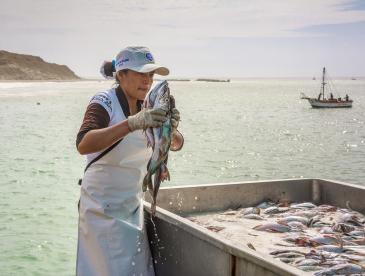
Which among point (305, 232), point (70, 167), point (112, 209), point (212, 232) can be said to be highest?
point (112, 209)

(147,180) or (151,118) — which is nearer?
(151,118)

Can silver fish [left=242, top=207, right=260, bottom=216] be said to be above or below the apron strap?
below

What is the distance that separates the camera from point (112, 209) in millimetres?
4234

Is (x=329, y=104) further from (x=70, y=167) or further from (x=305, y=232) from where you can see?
(x=305, y=232)

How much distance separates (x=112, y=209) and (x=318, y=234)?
299cm

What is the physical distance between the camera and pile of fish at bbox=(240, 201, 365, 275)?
17.4 feet

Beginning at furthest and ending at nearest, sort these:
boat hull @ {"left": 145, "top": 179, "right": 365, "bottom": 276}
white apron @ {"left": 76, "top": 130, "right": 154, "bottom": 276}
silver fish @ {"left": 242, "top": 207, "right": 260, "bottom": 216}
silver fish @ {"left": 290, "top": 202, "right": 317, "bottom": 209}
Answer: silver fish @ {"left": 290, "top": 202, "right": 317, "bottom": 209} → silver fish @ {"left": 242, "top": 207, "right": 260, "bottom": 216} → boat hull @ {"left": 145, "top": 179, "right": 365, "bottom": 276} → white apron @ {"left": 76, "top": 130, "right": 154, "bottom": 276}

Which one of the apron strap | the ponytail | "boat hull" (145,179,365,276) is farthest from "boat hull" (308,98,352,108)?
the apron strap

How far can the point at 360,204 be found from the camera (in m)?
7.41

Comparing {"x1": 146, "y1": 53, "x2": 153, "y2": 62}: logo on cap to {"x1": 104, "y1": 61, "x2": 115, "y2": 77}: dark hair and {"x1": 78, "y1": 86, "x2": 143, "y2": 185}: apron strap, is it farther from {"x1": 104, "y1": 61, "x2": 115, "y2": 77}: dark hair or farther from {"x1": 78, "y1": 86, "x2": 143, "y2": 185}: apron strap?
{"x1": 104, "y1": 61, "x2": 115, "y2": 77}: dark hair

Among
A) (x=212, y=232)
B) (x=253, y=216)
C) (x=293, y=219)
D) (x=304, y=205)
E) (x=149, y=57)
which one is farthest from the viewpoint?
(x=304, y=205)

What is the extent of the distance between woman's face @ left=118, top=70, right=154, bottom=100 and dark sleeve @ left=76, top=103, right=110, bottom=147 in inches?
10.5

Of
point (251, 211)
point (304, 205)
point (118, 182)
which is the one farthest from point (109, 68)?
point (304, 205)

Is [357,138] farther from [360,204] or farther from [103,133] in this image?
[103,133]
